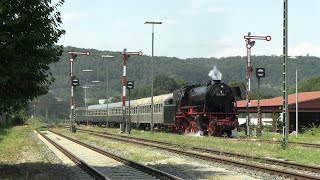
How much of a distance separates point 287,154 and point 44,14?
519 inches

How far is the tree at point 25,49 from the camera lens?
13430 mm

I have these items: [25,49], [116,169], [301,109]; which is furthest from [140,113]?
[25,49]

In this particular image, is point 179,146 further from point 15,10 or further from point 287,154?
point 15,10

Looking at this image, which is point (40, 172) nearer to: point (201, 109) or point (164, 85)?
point (201, 109)

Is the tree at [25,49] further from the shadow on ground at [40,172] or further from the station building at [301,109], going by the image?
the station building at [301,109]

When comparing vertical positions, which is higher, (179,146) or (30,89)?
(30,89)

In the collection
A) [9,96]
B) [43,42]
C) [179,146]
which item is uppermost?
[43,42]

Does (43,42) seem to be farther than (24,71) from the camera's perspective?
Yes

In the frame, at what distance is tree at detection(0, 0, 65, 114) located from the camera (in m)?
13.4

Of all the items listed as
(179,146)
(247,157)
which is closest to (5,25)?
(247,157)

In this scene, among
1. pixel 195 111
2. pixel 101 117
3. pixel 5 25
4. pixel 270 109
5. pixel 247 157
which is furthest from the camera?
pixel 101 117

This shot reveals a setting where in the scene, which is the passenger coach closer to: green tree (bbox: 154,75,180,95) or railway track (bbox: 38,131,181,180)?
railway track (bbox: 38,131,181,180)

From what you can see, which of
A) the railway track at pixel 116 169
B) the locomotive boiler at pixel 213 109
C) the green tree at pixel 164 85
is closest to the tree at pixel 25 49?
the railway track at pixel 116 169

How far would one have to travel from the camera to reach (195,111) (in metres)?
38.6
